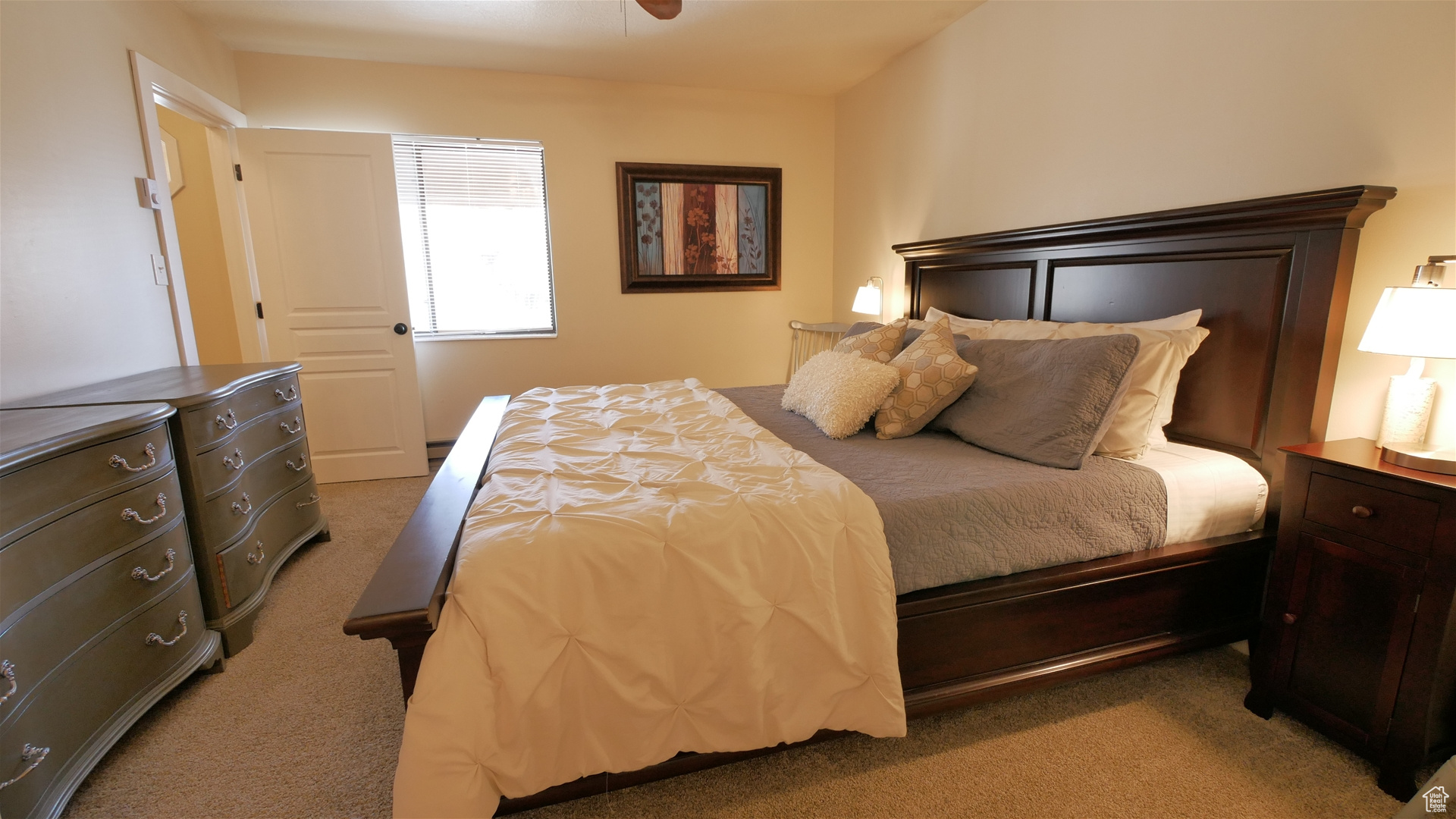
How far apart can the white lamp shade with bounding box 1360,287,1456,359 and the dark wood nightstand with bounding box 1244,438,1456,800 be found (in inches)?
10.9

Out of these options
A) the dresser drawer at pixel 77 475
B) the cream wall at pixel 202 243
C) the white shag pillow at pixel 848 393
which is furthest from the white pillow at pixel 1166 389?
the cream wall at pixel 202 243

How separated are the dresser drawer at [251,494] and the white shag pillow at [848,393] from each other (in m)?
2.05

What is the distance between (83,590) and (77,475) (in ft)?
0.90

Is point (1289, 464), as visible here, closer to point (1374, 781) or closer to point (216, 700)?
point (1374, 781)

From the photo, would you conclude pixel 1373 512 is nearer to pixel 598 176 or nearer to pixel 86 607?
pixel 86 607

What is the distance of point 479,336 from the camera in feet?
13.3

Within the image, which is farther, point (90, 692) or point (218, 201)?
point (218, 201)

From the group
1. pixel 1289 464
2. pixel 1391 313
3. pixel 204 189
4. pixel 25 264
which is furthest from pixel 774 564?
pixel 204 189

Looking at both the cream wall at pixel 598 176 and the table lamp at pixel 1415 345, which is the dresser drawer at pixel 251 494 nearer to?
the cream wall at pixel 598 176

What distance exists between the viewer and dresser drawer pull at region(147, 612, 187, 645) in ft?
5.46

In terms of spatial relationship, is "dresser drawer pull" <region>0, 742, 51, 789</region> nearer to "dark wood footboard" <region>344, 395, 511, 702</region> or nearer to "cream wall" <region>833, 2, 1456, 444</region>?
"dark wood footboard" <region>344, 395, 511, 702</region>

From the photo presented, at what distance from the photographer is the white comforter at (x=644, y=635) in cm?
112

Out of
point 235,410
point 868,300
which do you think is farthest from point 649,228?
point 235,410

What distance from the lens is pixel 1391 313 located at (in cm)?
139
